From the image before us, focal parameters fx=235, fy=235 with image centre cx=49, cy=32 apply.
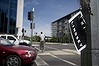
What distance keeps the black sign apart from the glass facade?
39689 millimetres

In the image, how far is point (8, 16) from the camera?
4353 centimetres

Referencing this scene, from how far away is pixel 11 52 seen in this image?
393 inches

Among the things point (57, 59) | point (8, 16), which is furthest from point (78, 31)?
point (8, 16)

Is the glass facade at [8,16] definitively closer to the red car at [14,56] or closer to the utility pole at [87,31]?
the red car at [14,56]

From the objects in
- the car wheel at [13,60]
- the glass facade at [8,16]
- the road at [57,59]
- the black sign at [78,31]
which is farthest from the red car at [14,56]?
the glass facade at [8,16]

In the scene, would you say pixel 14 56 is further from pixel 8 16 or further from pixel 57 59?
pixel 8 16

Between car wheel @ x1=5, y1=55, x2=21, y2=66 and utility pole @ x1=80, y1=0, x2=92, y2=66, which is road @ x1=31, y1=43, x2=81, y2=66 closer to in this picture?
car wheel @ x1=5, y1=55, x2=21, y2=66

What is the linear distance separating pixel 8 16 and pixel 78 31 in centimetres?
4174

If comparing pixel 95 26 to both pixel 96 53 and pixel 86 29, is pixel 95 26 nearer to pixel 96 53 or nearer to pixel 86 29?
pixel 86 29

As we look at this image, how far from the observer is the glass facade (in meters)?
42.2

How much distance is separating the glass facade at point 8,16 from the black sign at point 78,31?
39.7 meters

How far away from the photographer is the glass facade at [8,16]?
139 feet

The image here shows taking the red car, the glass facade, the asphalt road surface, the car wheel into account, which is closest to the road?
the asphalt road surface

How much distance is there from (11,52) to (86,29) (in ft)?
25.1
